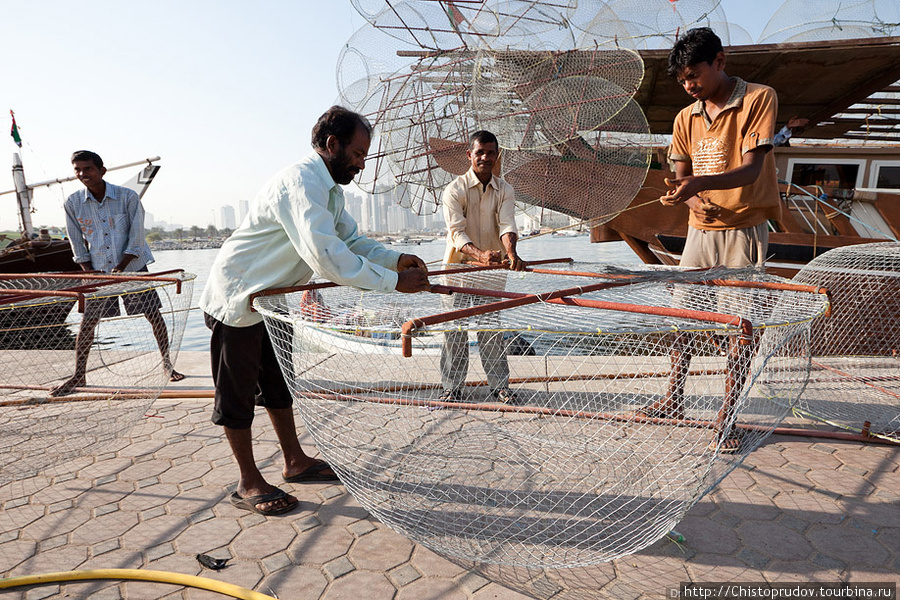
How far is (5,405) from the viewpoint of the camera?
3.19 meters

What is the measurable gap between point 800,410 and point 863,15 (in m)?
6.77

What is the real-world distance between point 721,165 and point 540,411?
1.58 meters

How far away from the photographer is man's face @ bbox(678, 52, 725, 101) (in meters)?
2.42

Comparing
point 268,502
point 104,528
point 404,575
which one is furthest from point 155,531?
point 404,575

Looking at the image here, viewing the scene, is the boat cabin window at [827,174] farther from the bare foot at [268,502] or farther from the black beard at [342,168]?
the bare foot at [268,502]

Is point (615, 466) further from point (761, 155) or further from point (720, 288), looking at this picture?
point (761, 155)

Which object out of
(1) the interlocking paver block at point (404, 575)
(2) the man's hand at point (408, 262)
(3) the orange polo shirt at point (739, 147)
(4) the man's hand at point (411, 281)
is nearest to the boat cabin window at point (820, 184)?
(3) the orange polo shirt at point (739, 147)

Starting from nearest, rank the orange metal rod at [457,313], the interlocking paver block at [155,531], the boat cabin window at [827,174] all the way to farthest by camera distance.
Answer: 1. the orange metal rod at [457,313]
2. the interlocking paver block at [155,531]
3. the boat cabin window at [827,174]

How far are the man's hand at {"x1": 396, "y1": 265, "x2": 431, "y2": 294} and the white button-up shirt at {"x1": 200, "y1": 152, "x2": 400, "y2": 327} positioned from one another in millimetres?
34

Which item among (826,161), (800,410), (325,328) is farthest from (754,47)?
(325,328)

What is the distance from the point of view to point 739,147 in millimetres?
2467

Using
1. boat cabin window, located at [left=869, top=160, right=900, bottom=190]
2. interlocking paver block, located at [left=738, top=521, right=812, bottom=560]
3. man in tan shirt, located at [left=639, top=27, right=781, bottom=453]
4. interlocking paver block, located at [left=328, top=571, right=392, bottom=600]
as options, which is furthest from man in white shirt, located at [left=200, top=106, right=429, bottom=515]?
boat cabin window, located at [left=869, top=160, right=900, bottom=190]

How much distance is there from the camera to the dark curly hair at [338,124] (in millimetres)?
1878

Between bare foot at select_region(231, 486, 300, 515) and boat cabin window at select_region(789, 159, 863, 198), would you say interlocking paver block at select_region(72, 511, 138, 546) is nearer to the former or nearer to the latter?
bare foot at select_region(231, 486, 300, 515)
